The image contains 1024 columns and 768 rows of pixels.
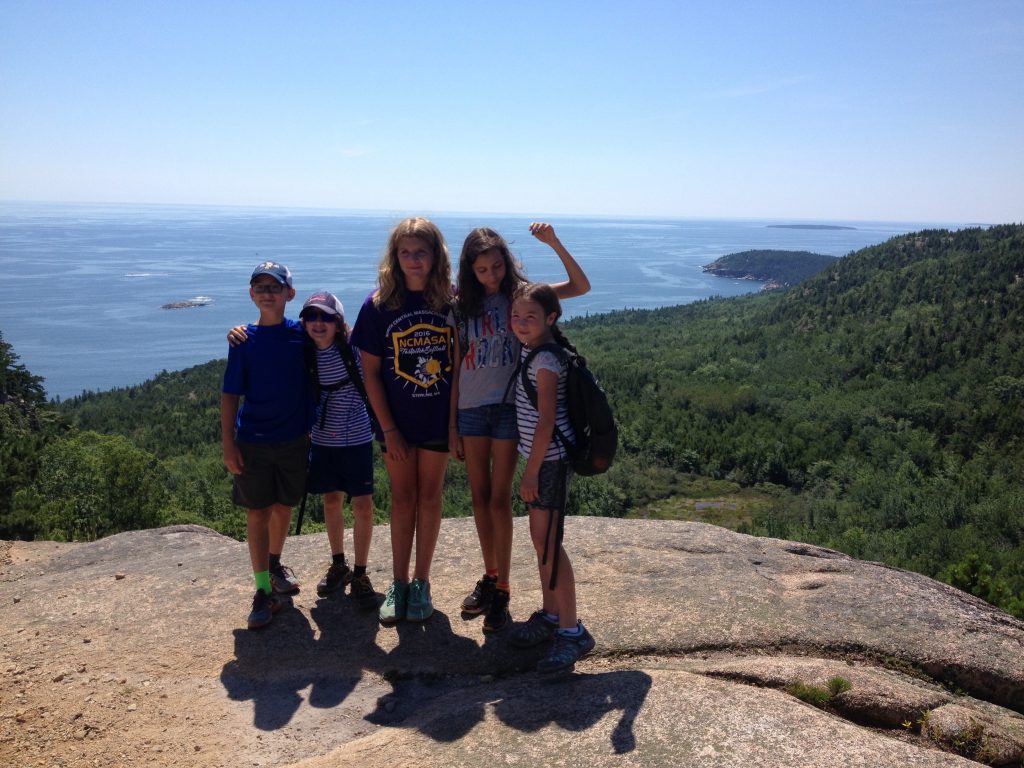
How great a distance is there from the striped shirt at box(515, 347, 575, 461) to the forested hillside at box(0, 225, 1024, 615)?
7.75 m

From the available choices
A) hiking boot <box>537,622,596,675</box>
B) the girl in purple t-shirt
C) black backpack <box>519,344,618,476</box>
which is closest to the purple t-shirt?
the girl in purple t-shirt

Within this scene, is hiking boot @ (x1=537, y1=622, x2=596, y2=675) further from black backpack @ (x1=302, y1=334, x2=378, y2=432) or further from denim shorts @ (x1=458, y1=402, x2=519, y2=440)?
black backpack @ (x1=302, y1=334, x2=378, y2=432)

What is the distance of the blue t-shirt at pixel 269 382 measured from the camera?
13.6 ft

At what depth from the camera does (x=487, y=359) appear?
378 centimetres

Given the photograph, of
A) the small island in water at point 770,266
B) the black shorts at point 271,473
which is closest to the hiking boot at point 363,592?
the black shorts at point 271,473

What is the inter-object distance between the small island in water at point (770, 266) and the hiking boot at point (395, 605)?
453 ft

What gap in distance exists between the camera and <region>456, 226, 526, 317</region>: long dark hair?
369 centimetres

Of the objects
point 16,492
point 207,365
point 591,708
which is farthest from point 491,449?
point 207,365

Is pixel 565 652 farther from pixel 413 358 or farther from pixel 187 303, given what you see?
pixel 187 303

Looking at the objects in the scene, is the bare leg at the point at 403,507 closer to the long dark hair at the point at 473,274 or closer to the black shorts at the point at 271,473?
the black shorts at the point at 271,473

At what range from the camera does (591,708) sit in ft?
10.6

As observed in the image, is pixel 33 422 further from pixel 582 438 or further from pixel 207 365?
pixel 582 438

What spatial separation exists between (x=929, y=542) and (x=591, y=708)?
2609cm

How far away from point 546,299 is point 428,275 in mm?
744
